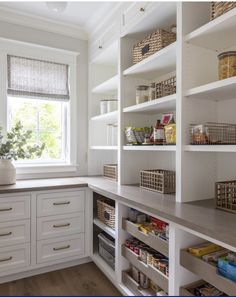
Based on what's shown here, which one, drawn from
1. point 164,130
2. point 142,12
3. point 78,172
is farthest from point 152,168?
point 142,12

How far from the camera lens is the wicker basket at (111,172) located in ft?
8.35

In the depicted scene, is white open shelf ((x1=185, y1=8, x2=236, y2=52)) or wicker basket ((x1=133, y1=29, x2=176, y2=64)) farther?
wicker basket ((x1=133, y1=29, x2=176, y2=64))

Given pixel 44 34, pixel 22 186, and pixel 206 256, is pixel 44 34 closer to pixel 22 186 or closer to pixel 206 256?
pixel 22 186

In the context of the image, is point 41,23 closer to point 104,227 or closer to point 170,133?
point 170,133

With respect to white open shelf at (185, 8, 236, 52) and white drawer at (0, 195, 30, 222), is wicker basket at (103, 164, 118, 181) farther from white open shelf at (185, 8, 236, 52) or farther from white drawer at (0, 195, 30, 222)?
white open shelf at (185, 8, 236, 52)

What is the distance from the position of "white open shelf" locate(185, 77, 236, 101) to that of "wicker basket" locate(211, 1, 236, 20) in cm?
42

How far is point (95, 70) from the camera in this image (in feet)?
9.82

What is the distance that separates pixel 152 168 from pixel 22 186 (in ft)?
4.12

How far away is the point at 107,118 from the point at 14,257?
1663 mm

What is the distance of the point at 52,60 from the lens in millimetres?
2748

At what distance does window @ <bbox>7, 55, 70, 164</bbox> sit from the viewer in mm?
2596

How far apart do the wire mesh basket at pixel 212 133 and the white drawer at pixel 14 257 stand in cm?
171

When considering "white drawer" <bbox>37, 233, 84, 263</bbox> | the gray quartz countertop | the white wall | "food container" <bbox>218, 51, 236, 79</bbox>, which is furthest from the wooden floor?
"food container" <bbox>218, 51, 236, 79</bbox>

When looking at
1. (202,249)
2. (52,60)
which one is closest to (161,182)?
(202,249)
